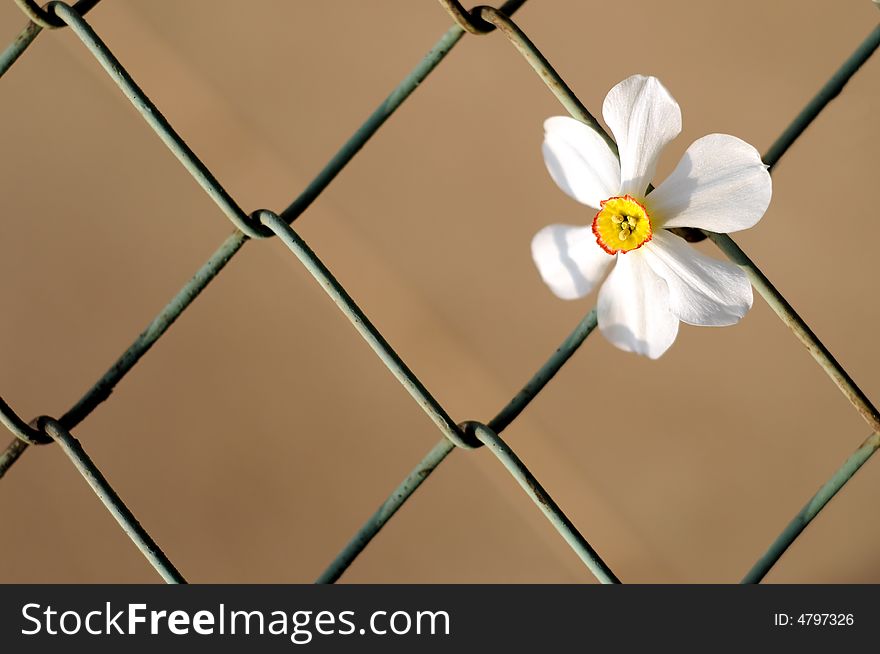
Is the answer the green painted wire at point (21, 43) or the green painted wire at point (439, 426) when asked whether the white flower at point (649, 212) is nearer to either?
the green painted wire at point (439, 426)

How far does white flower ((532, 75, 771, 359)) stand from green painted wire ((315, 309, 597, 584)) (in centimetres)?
4

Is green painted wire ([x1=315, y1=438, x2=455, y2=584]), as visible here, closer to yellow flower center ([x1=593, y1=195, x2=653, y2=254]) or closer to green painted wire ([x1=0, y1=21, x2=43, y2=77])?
yellow flower center ([x1=593, y1=195, x2=653, y2=254])

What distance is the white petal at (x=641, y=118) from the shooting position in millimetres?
560

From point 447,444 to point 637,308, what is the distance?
0.17 m

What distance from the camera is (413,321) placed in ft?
6.03

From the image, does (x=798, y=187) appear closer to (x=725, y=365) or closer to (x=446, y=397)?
(x=725, y=365)

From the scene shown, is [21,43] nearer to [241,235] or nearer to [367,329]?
[241,235]

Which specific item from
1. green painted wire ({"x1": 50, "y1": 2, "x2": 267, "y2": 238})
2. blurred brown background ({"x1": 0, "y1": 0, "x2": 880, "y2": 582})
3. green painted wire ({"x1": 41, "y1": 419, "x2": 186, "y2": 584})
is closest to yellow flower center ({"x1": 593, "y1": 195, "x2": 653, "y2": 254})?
green painted wire ({"x1": 50, "y1": 2, "x2": 267, "y2": 238})

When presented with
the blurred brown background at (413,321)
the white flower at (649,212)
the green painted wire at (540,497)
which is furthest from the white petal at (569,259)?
the blurred brown background at (413,321)

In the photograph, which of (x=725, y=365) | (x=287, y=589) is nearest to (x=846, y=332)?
(x=725, y=365)

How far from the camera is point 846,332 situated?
1.71m

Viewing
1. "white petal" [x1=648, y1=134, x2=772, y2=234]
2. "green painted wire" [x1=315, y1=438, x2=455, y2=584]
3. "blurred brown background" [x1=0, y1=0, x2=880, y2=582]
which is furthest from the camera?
"blurred brown background" [x1=0, y1=0, x2=880, y2=582]

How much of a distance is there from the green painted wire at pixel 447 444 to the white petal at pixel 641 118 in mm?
110

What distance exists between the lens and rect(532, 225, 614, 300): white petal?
60 centimetres
